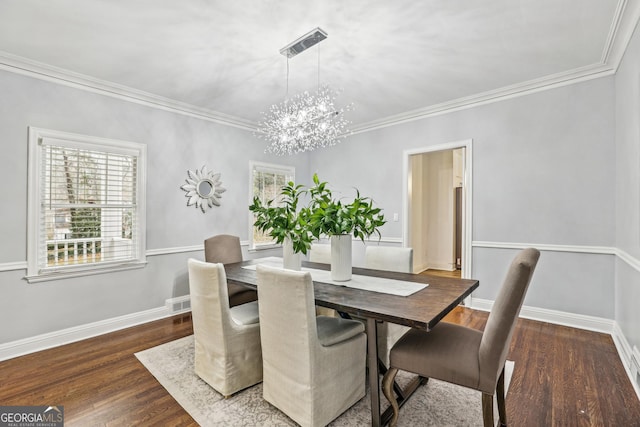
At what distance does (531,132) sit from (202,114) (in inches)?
155

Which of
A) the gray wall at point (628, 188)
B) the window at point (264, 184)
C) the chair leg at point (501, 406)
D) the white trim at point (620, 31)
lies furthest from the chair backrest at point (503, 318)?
the window at point (264, 184)

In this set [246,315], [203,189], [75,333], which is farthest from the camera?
[203,189]

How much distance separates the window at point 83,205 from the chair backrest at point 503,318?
137 inches

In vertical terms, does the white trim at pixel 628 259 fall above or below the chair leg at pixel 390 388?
above

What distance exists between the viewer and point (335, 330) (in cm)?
194

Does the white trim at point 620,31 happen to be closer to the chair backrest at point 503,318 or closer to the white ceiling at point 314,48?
the white ceiling at point 314,48

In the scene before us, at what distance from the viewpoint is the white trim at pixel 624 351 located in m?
2.18

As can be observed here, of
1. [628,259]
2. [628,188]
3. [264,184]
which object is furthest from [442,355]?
[264,184]

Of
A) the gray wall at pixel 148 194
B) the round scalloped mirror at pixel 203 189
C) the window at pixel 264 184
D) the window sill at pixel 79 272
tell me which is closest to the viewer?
the gray wall at pixel 148 194

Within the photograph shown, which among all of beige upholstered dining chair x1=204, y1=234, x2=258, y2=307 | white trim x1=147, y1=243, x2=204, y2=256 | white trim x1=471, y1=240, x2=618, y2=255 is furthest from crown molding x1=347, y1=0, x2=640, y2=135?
white trim x1=147, y1=243, x2=204, y2=256

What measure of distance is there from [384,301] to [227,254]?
2.42 metres

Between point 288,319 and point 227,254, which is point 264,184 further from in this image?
point 288,319

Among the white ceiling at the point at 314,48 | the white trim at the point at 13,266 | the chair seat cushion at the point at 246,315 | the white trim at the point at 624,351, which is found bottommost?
the white trim at the point at 624,351

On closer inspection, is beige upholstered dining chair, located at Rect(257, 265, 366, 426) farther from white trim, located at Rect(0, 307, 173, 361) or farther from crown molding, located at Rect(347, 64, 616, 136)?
crown molding, located at Rect(347, 64, 616, 136)
